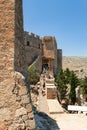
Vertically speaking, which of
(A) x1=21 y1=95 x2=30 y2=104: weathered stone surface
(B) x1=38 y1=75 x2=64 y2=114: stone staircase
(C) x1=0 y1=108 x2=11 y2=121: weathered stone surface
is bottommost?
(B) x1=38 y1=75 x2=64 y2=114: stone staircase

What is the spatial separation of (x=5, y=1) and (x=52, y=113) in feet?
22.5

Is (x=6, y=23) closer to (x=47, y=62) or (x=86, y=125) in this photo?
(x=86, y=125)

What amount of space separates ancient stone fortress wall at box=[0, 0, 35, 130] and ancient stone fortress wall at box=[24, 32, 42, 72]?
31.5 metres

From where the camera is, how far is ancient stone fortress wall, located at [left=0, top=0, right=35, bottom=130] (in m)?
4.91

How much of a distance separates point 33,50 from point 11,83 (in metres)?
34.1

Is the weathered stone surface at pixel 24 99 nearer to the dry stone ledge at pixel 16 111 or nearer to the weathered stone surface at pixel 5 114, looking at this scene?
the dry stone ledge at pixel 16 111

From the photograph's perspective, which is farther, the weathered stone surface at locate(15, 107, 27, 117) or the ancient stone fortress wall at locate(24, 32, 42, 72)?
the ancient stone fortress wall at locate(24, 32, 42, 72)

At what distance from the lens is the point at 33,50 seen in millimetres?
39219

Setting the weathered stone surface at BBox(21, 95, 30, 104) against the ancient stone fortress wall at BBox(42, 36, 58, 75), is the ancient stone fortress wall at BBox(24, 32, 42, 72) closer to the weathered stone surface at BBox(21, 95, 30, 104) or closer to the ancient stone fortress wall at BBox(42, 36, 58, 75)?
the ancient stone fortress wall at BBox(42, 36, 58, 75)

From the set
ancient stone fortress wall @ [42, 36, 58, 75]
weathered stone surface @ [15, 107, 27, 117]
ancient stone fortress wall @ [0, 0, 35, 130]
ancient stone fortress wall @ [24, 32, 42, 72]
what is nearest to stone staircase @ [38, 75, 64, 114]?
ancient stone fortress wall @ [0, 0, 35, 130]

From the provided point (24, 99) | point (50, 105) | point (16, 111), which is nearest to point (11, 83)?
point (24, 99)

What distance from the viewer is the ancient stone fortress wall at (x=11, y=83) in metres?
4.91

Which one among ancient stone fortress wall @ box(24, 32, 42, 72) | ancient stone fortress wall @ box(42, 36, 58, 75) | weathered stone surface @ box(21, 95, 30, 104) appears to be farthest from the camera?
ancient stone fortress wall @ box(42, 36, 58, 75)

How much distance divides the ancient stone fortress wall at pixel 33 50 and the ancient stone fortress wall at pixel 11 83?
3149 centimetres
